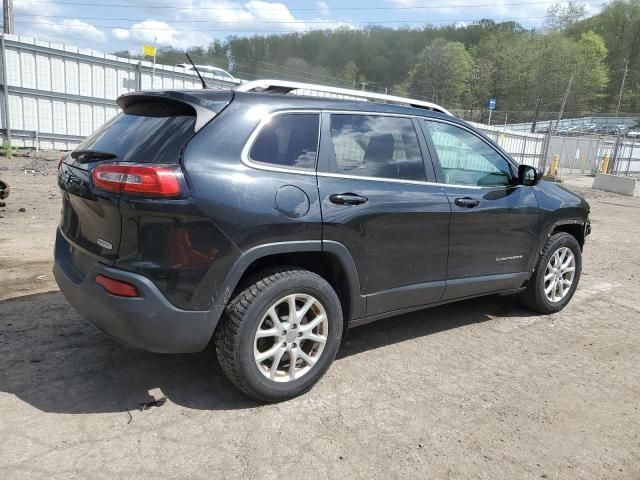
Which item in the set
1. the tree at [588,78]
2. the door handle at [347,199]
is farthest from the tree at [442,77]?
the door handle at [347,199]

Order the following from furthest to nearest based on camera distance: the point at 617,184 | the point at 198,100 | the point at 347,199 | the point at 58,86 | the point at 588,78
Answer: the point at 588,78, the point at 617,184, the point at 58,86, the point at 347,199, the point at 198,100

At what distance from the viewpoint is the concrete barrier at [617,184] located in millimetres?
18578

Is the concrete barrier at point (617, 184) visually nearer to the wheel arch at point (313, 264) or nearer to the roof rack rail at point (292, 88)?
the roof rack rail at point (292, 88)

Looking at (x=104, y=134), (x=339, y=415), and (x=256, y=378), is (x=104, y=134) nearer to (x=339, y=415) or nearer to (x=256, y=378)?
(x=256, y=378)

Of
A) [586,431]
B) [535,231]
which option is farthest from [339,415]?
[535,231]

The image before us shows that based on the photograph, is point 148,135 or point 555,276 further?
point 555,276

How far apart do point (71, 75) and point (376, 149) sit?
12.8 meters

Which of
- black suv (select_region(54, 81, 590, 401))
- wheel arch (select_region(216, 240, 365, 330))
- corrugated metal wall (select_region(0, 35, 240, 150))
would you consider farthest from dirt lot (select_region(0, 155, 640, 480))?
corrugated metal wall (select_region(0, 35, 240, 150))

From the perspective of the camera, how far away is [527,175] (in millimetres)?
4398

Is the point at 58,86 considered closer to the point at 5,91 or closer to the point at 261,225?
the point at 5,91

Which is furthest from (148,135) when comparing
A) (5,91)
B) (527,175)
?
(5,91)

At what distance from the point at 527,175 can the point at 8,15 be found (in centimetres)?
1725

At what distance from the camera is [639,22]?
3770 inches

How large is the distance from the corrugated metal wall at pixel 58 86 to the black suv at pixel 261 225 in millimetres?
11515
